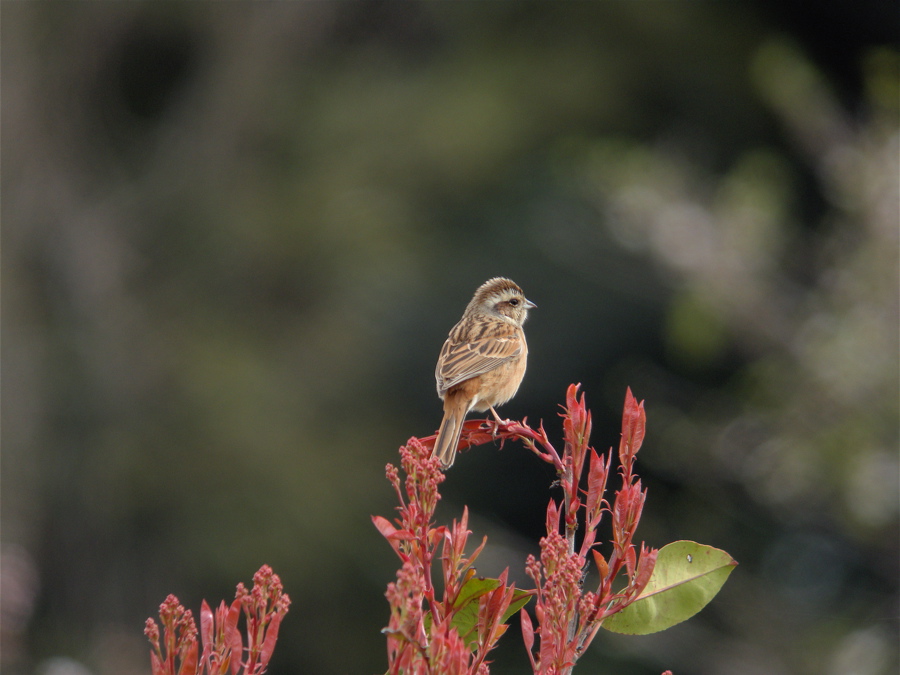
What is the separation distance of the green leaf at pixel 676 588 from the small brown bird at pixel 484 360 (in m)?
1.21

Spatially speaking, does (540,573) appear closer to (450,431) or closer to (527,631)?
(527,631)

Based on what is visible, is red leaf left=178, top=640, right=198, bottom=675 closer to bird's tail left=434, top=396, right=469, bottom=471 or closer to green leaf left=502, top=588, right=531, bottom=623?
green leaf left=502, top=588, right=531, bottom=623

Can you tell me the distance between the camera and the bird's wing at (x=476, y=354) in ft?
12.9

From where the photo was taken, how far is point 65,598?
582 inches

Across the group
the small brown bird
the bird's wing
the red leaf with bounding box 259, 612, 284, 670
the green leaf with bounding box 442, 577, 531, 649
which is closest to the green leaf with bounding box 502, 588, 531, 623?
the green leaf with bounding box 442, 577, 531, 649

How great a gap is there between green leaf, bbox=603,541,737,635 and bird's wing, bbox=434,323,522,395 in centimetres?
178

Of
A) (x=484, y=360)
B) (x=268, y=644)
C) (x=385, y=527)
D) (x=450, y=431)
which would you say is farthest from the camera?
(x=484, y=360)

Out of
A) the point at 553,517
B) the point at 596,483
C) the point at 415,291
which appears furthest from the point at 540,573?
the point at 415,291

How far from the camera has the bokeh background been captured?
23.7 ft

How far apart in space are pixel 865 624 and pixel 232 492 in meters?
11.2

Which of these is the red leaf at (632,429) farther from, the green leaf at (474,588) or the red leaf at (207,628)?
the red leaf at (207,628)

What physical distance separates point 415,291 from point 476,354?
10.2m

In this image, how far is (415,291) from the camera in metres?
14.3

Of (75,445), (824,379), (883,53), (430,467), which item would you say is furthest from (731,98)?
(430,467)
